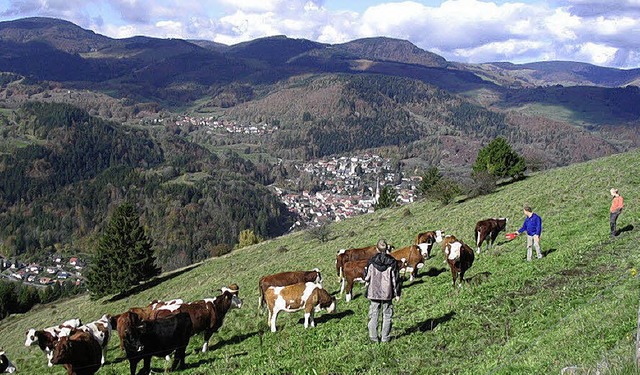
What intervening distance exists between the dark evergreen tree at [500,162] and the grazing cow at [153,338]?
1780 inches

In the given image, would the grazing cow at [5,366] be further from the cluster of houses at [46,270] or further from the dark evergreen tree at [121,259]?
the cluster of houses at [46,270]

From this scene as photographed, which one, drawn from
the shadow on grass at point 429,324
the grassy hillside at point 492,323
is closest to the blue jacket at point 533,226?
the grassy hillside at point 492,323

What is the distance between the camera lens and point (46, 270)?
6398 inches

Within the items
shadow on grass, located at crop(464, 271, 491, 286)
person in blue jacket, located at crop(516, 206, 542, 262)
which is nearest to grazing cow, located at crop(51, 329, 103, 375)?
shadow on grass, located at crop(464, 271, 491, 286)

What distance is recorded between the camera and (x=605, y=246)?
17312 millimetres

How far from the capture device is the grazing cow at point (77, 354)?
13008 millimetres

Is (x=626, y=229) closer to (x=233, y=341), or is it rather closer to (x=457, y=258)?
(x=457, y=258)

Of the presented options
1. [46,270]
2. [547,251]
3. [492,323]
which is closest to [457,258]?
[547,251]

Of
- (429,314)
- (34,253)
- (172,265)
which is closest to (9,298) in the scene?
(172,265)

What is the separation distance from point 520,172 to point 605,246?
38.8 meters

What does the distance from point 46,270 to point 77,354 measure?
173352 millimetres

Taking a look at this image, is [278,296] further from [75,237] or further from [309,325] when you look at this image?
[75,237]

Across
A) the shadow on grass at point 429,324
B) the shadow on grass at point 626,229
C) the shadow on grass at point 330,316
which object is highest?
the shadow on grass at point 626,229

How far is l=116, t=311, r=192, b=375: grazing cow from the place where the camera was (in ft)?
42.9
